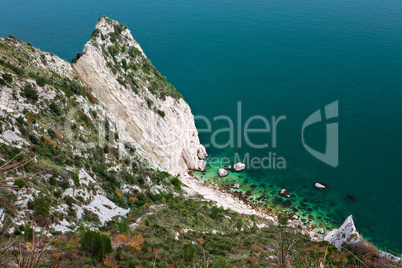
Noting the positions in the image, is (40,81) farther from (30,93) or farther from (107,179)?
(107,179)

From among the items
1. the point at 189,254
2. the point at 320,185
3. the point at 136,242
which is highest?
the point at 320,185

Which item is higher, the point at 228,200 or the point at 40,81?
the point at 40,81

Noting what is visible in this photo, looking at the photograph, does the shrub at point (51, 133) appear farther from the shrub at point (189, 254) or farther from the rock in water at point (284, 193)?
the rock in water at point (284, 193)

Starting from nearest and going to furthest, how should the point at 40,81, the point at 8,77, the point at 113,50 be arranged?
1. the point at 8,77
2. the point at 40,81
3. the point at 113,50

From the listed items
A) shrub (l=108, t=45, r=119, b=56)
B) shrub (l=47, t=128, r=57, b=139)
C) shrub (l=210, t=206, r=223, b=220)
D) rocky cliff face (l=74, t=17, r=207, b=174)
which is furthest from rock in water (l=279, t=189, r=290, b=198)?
shrub (l=47, t=128, r=57, b=139)

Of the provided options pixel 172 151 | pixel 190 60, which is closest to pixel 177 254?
pixel 172 151

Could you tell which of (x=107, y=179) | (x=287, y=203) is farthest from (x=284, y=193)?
(x=107, y=179)

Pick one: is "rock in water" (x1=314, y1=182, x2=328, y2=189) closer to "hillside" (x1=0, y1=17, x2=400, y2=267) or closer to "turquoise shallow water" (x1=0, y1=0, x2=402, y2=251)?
"turquoise shallow water" (x1=0, y1=0, x2=402, y2=251)
